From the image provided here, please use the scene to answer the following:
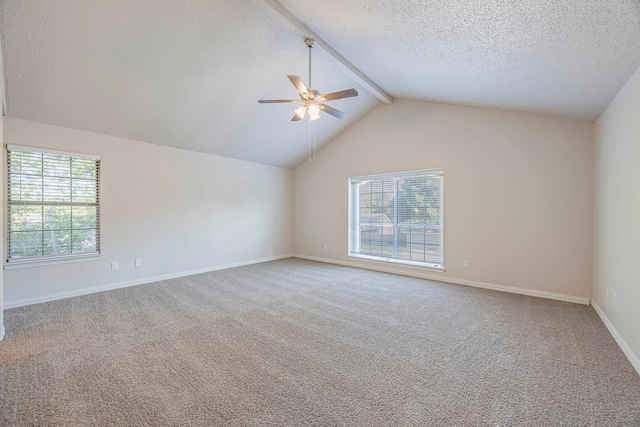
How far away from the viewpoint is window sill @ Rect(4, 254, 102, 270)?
142 inches

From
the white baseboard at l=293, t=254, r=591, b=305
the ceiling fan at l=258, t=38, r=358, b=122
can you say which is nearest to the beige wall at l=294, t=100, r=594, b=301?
the white baseboard at l=293, t=254, r=591, b=305

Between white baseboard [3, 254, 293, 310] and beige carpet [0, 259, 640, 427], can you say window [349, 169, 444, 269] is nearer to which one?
beige carpet [0, 259, 640, 427]

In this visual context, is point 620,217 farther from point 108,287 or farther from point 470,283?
point 108,287

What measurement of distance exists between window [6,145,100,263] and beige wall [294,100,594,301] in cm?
479

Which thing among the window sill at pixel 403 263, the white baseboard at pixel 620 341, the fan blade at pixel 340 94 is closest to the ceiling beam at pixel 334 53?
the fan blade at pixel 340 94

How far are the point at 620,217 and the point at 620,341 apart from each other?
113cm

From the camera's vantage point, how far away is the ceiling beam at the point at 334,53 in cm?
288

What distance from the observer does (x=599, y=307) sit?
331 centimetres

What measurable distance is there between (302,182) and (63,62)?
186 inches

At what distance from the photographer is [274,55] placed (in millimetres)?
3707

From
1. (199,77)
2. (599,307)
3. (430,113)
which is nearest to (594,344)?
(599,307)

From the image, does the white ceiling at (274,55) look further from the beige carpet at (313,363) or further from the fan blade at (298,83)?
the beige carpet at (313,363)

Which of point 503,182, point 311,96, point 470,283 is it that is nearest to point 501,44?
point 311,96

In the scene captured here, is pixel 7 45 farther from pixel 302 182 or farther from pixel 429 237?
pixel 429 237
